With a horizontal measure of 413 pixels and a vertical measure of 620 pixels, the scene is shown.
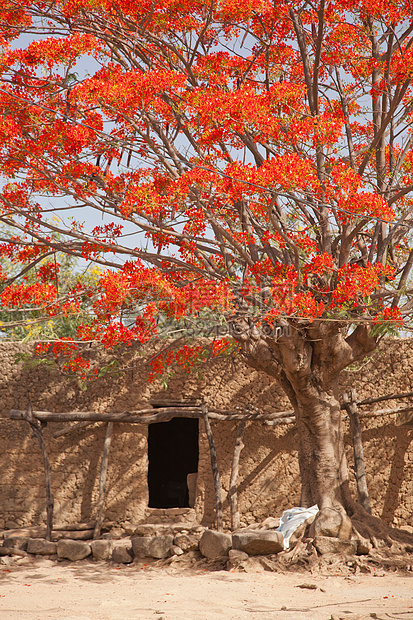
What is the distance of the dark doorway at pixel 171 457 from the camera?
40.4 feet

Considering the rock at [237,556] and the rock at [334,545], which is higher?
the rock at [334,545]

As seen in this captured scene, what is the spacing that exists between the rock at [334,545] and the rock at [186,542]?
1.44 metres

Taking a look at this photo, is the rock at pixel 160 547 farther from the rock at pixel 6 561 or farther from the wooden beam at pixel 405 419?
the wooden beam at pixel 405 419

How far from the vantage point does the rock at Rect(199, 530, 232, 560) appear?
21.6 feet

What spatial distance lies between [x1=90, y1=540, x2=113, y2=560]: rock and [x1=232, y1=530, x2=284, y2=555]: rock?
5.35ft

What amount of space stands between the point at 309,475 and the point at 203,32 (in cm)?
562

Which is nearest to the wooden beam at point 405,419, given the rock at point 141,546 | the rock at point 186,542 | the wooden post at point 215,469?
the wooden post at point 215,469

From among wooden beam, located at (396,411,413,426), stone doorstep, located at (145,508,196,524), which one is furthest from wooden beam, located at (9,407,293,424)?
wooden beam, located at (396,411,413,426)

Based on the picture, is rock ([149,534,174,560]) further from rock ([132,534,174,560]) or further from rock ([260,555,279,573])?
rock ([260,555,279,573])

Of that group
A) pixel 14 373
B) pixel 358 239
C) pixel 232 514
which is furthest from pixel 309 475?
pixel 14 373

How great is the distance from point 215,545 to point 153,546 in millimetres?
786

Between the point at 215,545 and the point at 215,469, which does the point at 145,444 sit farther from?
the point at 215,545

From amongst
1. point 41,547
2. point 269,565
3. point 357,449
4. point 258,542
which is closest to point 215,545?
point 258,542

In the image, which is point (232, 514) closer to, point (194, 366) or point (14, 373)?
point (194, 366)
